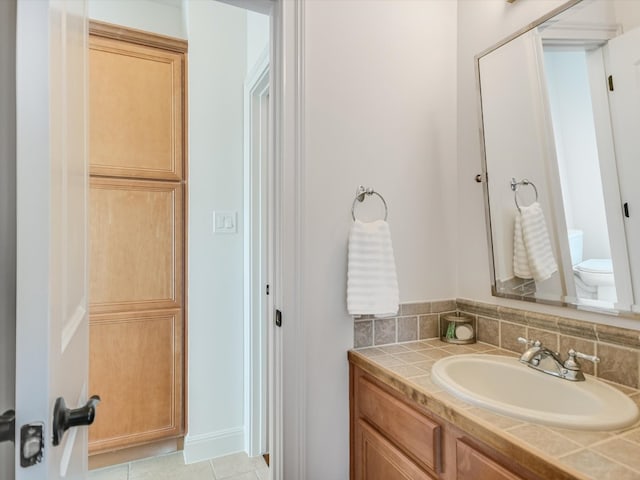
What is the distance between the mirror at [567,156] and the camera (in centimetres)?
97

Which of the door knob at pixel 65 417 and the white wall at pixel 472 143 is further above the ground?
the white wall at pixel 472 143

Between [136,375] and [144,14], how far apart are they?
2.26 meters

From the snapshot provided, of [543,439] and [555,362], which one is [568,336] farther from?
[543,439]

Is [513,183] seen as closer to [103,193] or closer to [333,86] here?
[333,86]

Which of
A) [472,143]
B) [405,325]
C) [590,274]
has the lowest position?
[405,325]

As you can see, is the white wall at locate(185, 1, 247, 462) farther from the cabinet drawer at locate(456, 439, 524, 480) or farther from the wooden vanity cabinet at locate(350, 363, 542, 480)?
the cabinet drawer at locate(456, 439, 524, 480)

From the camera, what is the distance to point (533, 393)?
105 cm

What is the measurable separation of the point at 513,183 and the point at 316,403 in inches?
41.6

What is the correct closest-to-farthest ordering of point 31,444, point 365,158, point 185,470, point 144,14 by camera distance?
point 31,444, point 365,158, point 185,470, point 144,14

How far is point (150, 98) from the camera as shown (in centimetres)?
202

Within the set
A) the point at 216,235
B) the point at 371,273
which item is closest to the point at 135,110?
the point at 216,235

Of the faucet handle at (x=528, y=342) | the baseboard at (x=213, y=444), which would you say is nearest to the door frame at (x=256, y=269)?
Answer: the baseboard at (x=213, y=444)

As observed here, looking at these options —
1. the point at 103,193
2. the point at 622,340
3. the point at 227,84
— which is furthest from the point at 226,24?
the point at 622,340

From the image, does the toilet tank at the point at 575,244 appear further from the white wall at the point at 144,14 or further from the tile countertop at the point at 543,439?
the white wall at the point at 144,14
